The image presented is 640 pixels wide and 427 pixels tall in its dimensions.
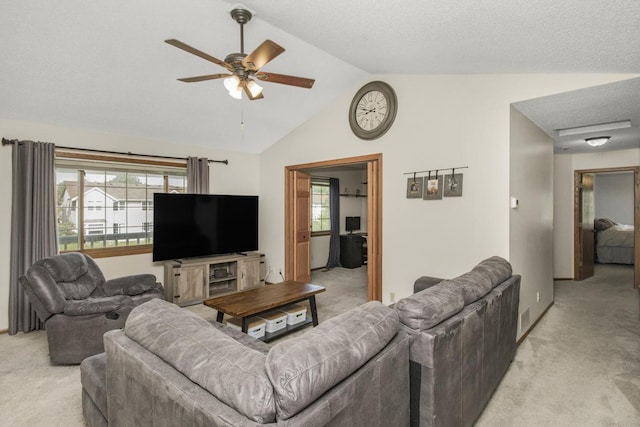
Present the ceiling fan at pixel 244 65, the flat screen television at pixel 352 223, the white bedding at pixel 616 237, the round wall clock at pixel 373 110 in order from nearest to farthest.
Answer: the ceiling fan at pixel 244 65, the round wall clock at pixel 373 110, the white bedding at pixel 616 237, the flat screen television at pixel 352 223

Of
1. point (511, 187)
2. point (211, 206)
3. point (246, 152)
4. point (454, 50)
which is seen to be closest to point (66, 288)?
point (211, 206)

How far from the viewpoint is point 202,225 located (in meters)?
4.94

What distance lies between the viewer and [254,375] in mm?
1115

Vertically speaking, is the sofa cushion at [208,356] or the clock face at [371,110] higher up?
the clock face at [371,110]

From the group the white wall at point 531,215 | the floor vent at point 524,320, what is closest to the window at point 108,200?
the white wall at point 531,215

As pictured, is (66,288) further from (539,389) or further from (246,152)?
(539,389)

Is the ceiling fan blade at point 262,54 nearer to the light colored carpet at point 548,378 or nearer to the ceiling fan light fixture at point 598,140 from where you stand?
the light colored carpet at point 548,378

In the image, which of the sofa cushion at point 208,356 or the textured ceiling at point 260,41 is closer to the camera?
the sofa cushion at point 208,356

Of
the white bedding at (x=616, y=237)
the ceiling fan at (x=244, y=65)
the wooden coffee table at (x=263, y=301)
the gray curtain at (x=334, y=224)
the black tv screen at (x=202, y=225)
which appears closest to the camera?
the ceiling fan at (x=244, y=65)

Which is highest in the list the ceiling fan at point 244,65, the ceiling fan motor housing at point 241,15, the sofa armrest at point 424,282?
the ceiling fan motor housing at point 241,15

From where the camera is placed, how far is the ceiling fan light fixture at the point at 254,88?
266cm

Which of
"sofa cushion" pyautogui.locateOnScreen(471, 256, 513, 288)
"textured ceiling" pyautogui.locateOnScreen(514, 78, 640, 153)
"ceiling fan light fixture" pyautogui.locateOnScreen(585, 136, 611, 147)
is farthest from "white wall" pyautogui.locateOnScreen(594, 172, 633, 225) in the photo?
"sofa cushion" pyautogui.locateOnScreen(471, 256, 513, 288)

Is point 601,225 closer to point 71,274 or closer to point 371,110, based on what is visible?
point 371,110

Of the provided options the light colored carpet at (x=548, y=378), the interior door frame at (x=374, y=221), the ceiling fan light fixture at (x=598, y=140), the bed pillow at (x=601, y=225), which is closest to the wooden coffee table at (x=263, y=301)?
the light colored carpet at (x=548, y=378)
